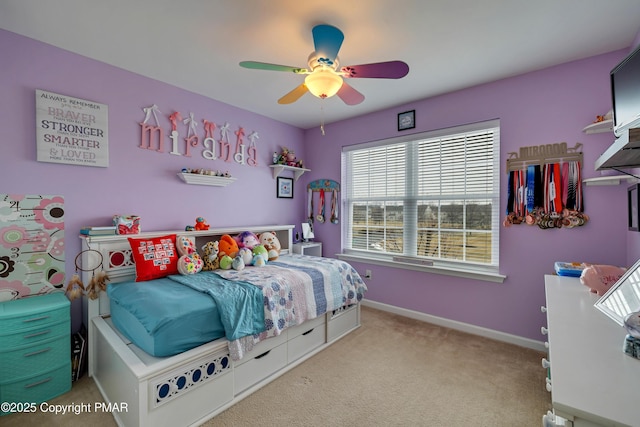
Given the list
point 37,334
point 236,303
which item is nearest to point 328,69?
point 236,303

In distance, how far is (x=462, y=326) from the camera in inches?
119

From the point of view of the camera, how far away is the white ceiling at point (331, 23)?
1.75 metres

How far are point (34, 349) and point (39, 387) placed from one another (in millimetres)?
268

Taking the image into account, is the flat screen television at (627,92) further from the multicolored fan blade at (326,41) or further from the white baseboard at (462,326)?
the white baseboard at (462,326)

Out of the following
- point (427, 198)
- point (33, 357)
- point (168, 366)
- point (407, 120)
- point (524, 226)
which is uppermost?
point (407, 120)

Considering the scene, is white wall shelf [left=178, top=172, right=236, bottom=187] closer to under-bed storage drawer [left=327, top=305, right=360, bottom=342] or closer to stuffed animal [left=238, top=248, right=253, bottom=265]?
stuffed animal [left=238, top=248, right=253, bottom=265]

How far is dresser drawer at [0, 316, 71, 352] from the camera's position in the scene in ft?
5.84

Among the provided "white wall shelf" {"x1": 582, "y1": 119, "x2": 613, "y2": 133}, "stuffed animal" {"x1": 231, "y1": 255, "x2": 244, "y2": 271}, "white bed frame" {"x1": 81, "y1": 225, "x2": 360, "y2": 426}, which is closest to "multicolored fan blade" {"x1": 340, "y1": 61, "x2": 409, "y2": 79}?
"white wall shelf" {"x1": 582, "y1": 119, "x2": 613, "y2": 133}

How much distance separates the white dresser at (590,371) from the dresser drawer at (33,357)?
2754 mm

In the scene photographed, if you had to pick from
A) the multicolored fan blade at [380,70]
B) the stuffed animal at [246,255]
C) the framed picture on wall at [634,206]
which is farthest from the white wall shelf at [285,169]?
the framed picture on wall at [634,206]

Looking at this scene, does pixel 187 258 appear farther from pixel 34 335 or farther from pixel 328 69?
pixel 328 69

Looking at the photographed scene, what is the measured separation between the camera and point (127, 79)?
102 inches

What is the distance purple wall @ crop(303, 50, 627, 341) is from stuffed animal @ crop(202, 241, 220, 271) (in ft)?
6.82

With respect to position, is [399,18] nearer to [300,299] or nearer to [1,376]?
[300,299]
